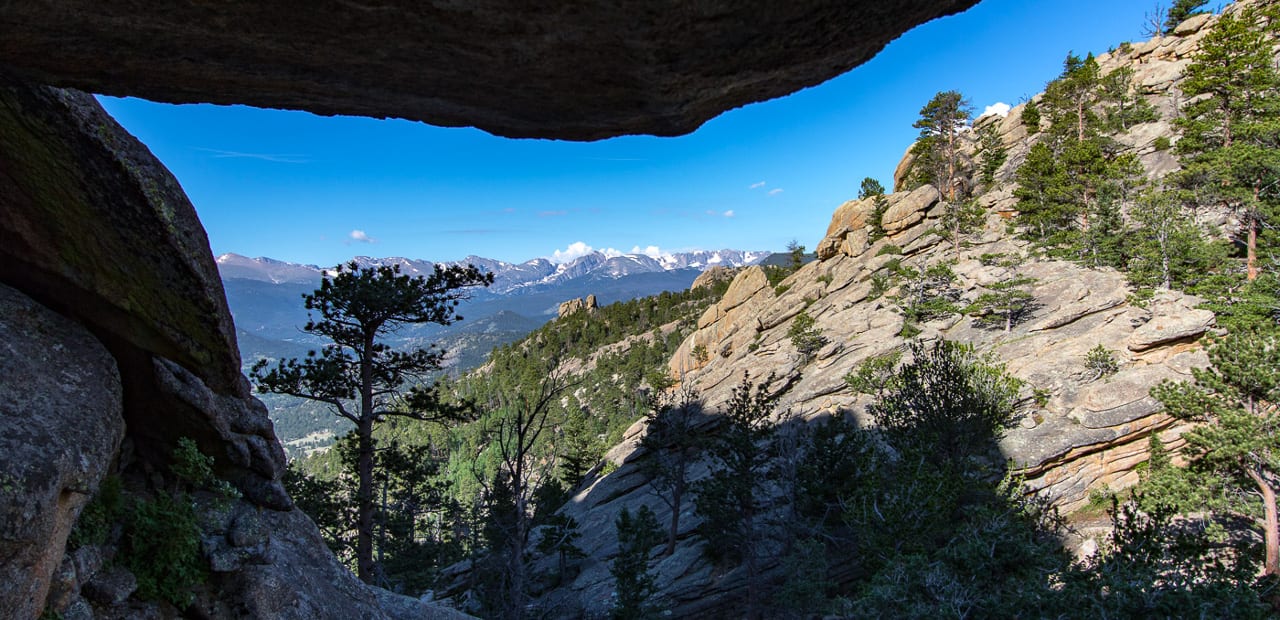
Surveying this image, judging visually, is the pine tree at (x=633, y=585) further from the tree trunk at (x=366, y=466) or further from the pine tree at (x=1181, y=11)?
the pine tree at (x=1181, y=11)

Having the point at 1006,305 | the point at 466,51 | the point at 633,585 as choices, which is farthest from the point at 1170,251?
the point at 466,51

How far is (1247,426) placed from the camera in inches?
557

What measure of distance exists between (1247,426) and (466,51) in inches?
860

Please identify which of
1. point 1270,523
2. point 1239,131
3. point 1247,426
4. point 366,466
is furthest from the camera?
point 1239,131

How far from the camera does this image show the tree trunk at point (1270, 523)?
1418cm

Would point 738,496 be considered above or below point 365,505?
below

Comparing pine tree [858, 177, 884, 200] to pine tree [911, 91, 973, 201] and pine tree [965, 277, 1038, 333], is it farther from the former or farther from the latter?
pine tree [965, 277, 1038, 333]

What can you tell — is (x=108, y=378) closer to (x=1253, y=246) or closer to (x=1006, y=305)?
(x=1006, y=305)

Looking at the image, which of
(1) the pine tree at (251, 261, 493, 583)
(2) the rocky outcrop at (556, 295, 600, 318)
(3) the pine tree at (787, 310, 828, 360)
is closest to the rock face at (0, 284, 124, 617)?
(1) the pine tree at (251, 261, 493, 583)

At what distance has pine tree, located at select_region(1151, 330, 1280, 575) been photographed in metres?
14.0

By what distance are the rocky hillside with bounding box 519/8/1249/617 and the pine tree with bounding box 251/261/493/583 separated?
12.7 metres

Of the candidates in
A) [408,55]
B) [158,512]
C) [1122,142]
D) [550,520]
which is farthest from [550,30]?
[1122,142]

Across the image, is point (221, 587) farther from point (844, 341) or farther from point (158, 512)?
point (844, 341)

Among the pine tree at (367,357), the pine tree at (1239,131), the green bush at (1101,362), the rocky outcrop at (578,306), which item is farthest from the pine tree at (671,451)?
the rocky outcrop at (578,306)
